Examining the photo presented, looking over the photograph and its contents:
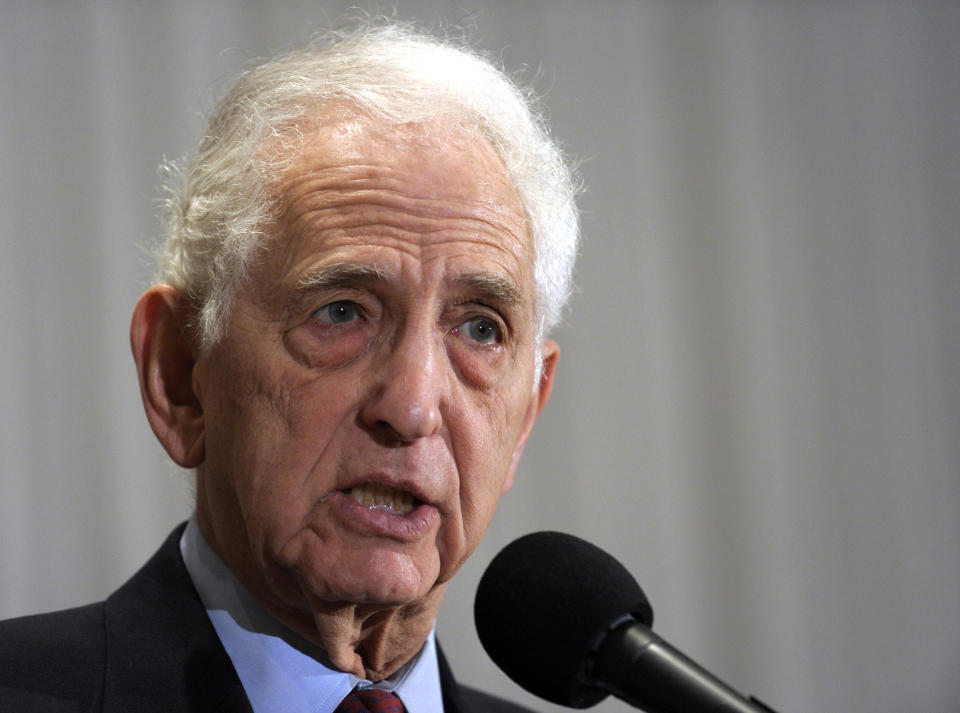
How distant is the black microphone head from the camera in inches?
54.1

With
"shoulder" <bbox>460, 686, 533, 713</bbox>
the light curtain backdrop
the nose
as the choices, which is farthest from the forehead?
the light curtain backdrop

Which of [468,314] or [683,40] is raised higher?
[683,40]

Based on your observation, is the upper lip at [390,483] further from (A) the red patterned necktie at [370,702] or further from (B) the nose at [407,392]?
(A) the red patterned necktie at [370,702]

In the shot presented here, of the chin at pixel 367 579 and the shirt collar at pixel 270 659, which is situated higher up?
the chin at pixel 367 579

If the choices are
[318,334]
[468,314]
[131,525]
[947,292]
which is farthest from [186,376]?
[947,292]

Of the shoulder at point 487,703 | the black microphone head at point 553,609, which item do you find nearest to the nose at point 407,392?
the black microphone head at point 553,609

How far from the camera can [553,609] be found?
143 cm

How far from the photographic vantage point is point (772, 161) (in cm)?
424

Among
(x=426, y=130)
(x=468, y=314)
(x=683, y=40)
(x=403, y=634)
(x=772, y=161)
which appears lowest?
(x=403, y=634)

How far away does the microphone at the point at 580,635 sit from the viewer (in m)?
1.25

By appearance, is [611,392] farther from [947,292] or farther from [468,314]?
[468,314]

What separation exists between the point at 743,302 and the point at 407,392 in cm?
Answer: 275

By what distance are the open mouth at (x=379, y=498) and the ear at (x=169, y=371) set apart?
0.36m

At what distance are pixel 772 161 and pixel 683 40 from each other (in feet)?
1.86
